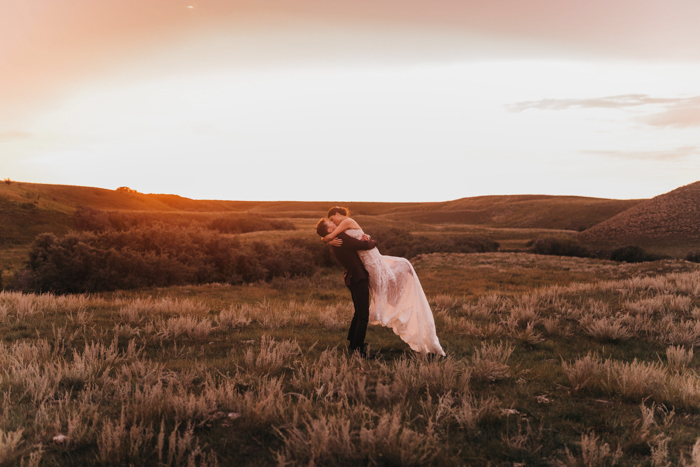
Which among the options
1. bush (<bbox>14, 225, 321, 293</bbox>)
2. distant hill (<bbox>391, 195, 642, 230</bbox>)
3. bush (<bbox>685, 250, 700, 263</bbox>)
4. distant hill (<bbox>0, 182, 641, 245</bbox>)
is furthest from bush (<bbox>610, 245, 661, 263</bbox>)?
distant hill (<bbox>0, 182, 641, 245</bbox>)

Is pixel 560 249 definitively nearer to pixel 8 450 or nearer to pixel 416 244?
pixel 416 244

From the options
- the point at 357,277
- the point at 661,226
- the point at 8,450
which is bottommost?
the point at 8,450

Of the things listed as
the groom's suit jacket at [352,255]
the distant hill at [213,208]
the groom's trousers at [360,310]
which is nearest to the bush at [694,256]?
the groom's trousers at [360,310]

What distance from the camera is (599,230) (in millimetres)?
58031

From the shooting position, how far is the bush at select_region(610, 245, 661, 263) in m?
42.6

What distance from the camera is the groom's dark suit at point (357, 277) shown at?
6281mm

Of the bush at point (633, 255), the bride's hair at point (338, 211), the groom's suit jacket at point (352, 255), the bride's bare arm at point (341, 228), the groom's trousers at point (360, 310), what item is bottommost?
the bush at point (633, 255)

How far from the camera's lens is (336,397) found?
14.7ft

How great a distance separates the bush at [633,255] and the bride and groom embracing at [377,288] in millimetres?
45073

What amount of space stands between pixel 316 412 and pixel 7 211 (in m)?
53.7

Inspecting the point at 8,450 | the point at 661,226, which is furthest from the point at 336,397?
the point at 661,226

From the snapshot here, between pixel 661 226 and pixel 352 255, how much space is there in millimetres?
58833

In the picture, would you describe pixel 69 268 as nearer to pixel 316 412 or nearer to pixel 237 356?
pixel 237 356

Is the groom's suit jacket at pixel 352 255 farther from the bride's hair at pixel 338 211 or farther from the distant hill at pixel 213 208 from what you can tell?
the distant hill at pixel 213 208
